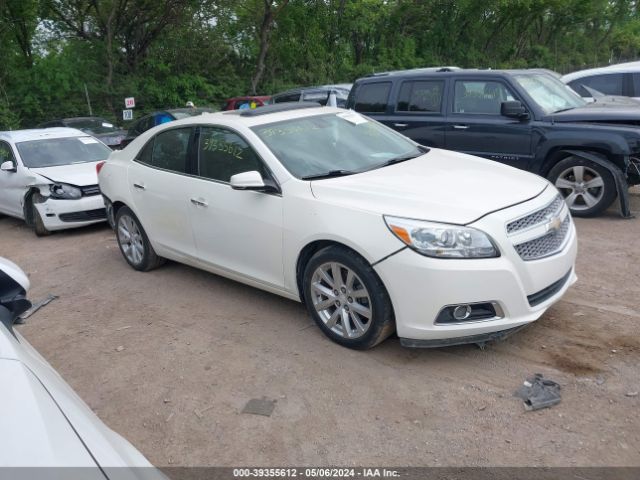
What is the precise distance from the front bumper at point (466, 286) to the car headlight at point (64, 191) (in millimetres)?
5937

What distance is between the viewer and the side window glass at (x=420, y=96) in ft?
26.4

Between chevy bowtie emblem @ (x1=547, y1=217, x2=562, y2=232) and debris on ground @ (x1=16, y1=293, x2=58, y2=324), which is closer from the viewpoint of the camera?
chevy bowtie emblem @ (x1=547, y1=217, x2=562, y2=232)

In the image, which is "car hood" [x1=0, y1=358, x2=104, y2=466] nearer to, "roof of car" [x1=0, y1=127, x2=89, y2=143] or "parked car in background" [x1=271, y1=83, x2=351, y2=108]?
A: "roof of car" [x1=0, y1=127, x2=89, y2=143]

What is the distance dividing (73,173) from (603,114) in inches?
275

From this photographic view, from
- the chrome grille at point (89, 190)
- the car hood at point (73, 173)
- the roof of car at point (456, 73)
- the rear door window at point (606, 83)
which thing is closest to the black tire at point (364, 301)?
the roof of car at point (456, 73)

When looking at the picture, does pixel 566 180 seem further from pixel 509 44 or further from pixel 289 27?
pixel 509 44

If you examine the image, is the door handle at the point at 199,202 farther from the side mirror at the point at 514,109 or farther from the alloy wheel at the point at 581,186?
the alloy wheel at the point at 581,186

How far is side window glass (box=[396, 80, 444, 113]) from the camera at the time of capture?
8039 millimetres

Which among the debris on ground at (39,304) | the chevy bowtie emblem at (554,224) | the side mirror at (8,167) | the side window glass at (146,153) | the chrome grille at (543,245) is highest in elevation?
the side window glass at (146,153)

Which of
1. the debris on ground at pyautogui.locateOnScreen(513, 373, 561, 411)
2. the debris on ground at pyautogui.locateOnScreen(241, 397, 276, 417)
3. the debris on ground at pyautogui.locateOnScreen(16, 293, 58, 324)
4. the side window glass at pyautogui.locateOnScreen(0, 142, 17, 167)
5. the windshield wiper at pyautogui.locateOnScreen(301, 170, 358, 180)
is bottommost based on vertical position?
the debris on ground at pyautogui.locateOnScreen(16, 293, 58, 324)

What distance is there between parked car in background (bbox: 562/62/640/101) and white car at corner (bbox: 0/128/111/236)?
7.73 meters

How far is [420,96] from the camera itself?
820 centimetres

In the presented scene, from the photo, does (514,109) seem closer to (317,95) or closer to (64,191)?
(64,191)

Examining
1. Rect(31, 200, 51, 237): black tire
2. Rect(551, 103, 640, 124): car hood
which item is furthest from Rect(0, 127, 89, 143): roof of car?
Rect(551, 103, 640, 124): car hood
